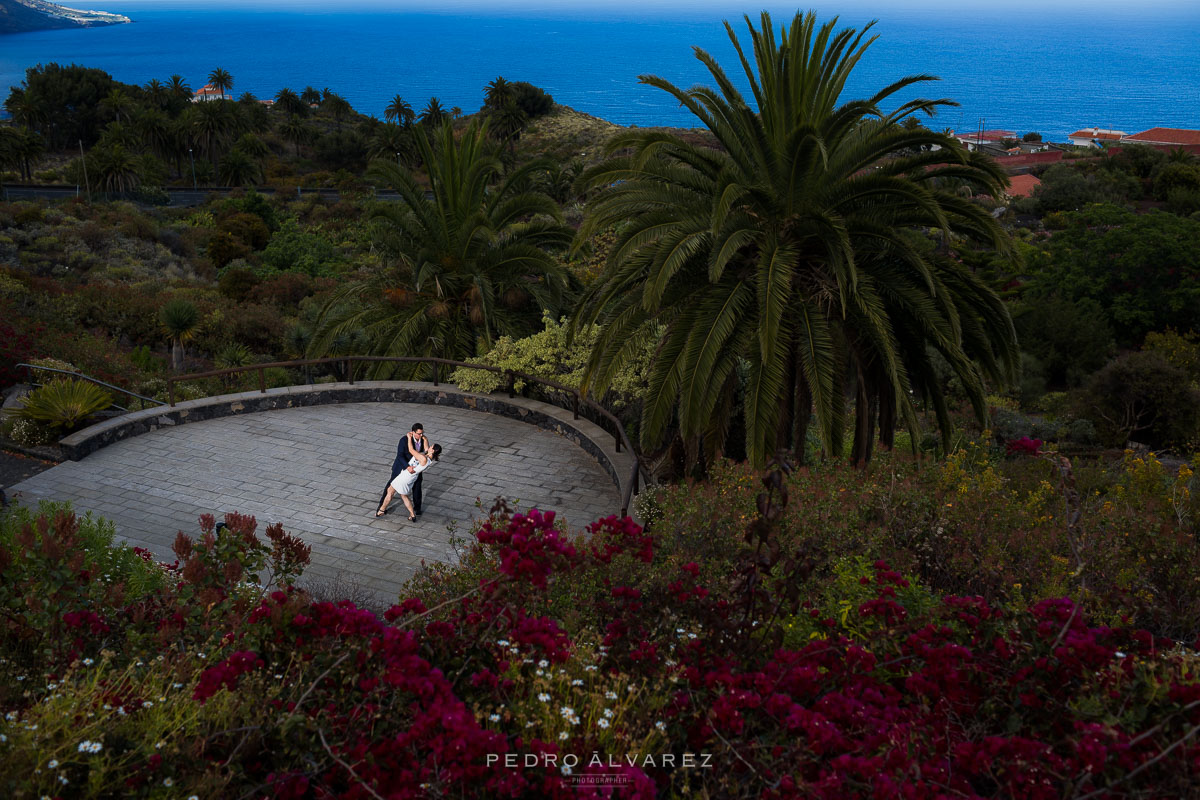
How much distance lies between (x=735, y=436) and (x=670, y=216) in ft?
16.7

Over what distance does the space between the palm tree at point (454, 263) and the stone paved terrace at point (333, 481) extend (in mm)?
2844

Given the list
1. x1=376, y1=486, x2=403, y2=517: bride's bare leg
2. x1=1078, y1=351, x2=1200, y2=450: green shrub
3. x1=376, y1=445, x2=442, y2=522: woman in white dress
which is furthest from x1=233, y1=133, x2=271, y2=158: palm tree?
x1=376, y1=445, x2=442, y2=522: woman in white dress

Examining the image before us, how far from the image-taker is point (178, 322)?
882 inches

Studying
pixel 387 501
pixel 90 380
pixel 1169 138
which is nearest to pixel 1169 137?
pixel 1169 138

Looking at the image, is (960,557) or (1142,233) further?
(1142,233)

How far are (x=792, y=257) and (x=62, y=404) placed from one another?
408 inches

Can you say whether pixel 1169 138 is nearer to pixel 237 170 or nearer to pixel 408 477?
pixel 237 170

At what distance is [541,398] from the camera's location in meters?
14.6

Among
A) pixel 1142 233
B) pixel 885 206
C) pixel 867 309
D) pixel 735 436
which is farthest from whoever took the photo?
pixel 1142 233

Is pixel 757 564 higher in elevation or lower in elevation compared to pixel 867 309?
lower

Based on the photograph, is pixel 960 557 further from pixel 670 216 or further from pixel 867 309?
pixel 670 216

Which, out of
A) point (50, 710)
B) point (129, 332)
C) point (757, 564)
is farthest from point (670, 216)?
point (129, 332)

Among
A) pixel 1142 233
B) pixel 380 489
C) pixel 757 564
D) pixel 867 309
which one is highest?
pixel 1142 233

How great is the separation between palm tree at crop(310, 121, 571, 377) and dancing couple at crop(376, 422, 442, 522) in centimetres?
605
